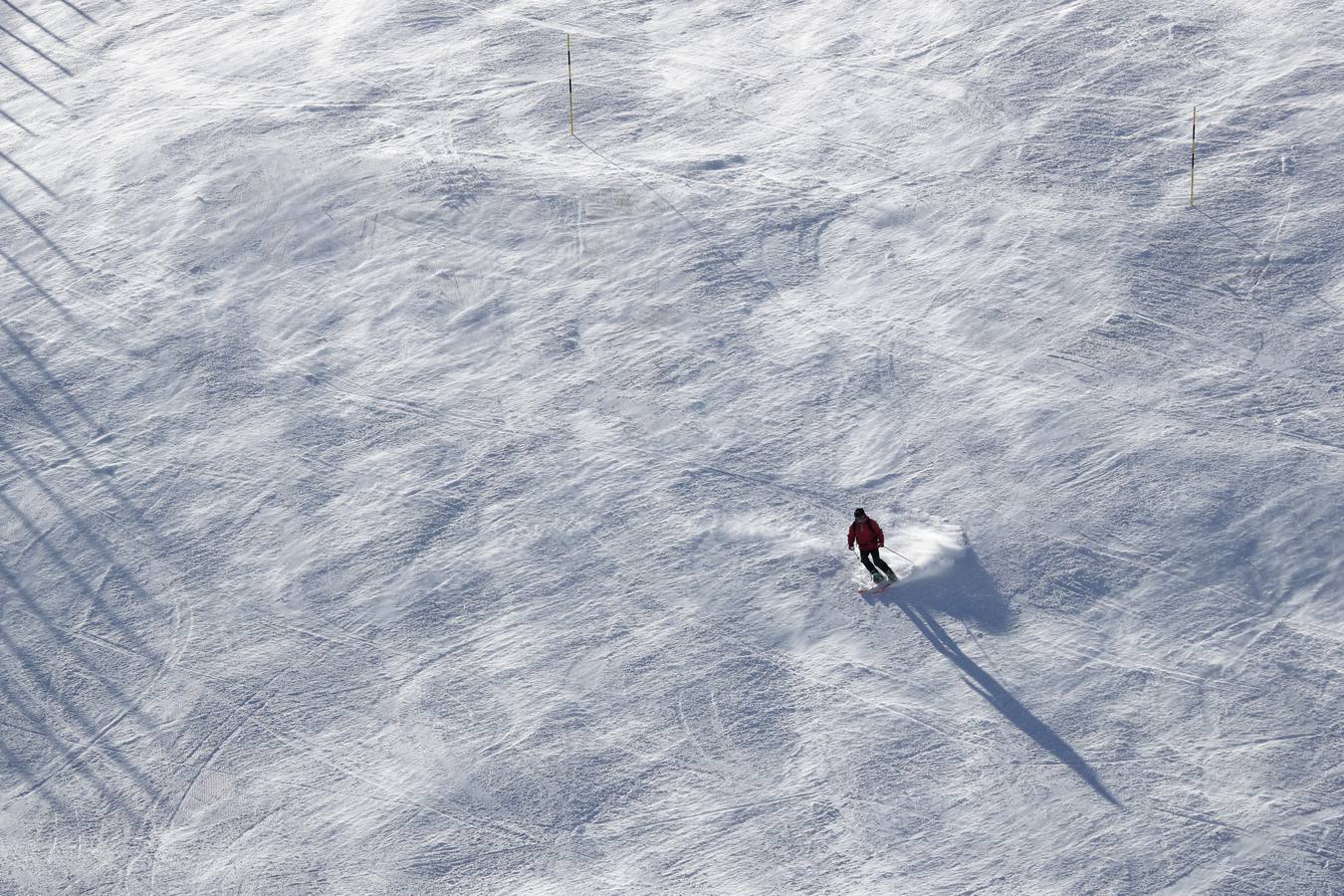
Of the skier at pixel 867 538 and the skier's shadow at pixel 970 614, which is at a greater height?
the skier at pixel 867 538

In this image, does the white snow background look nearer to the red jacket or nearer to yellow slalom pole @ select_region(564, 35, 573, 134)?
yellow slalom pole @ select_region(564, 35, 573, 134)

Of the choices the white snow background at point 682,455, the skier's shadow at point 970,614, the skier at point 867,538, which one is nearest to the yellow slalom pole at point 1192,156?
the white snow background at point 682,455

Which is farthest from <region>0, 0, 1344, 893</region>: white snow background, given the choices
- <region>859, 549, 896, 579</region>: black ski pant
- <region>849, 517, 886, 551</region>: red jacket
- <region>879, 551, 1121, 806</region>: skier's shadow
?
<region>849, 517, 886, 551</region>: red jacket

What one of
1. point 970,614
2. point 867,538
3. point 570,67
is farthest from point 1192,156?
point 570,67

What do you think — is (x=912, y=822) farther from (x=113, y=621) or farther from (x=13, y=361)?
(x=13, y=361)

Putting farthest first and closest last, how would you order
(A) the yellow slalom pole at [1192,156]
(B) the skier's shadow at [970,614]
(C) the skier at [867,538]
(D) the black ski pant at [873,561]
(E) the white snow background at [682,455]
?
1. (A) the yellow slalom pole at [1192,156]
2. (D) the black ski pant at [873,561]
3. (C) the skier at [867,538]
4. (B) the skier's shadow at [970,614]
5. (E) the white snow background at [682,455]

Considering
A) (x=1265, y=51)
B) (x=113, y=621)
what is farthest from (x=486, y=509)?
(x=1265, y=51)

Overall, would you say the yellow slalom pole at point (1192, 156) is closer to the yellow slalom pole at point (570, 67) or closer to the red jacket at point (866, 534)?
the red jacket at point (866, 534)
